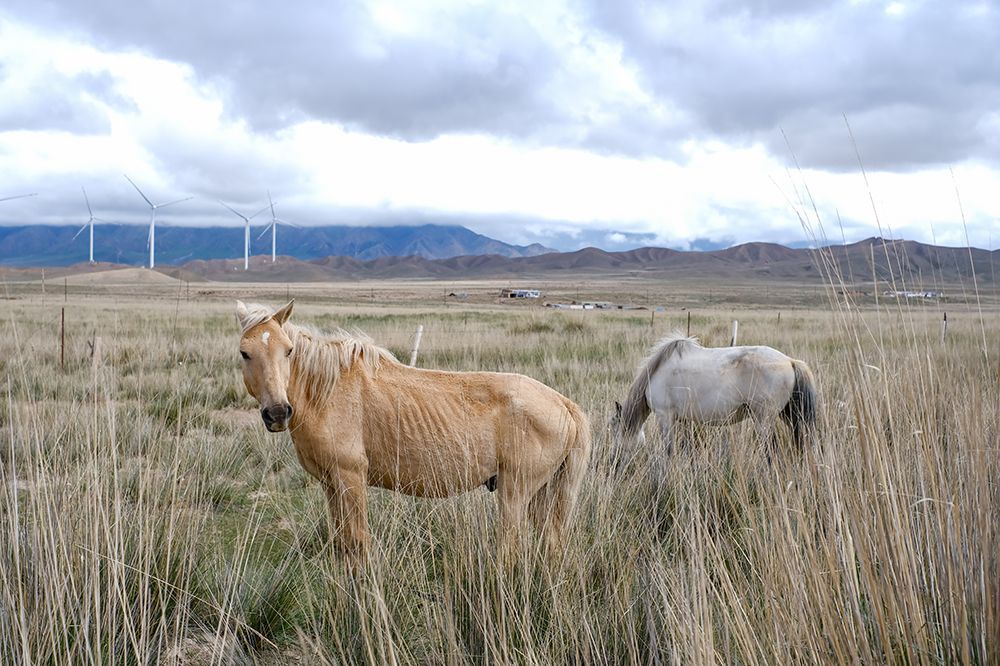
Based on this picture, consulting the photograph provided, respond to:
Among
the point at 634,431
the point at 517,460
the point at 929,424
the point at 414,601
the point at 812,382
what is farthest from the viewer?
the point at 634,431

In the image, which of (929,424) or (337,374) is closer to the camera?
(929,424)

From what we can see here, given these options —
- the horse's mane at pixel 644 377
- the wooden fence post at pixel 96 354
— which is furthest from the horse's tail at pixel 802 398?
the wooden fence post at pixel 96 354

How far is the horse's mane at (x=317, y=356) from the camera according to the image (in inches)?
161

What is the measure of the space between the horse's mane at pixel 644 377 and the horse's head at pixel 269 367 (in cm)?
384

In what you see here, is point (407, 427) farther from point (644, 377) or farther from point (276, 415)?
point (644, 377)

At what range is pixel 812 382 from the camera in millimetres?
6383

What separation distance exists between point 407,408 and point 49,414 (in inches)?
190

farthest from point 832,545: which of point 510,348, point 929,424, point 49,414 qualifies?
point 510,348

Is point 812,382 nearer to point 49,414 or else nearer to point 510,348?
point 49,414

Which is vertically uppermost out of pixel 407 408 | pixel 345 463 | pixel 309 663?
pixel 407 408

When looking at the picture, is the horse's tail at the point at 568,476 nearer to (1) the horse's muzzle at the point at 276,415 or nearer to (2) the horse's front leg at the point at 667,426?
(1) the horse's muzzle at the point at 276,415

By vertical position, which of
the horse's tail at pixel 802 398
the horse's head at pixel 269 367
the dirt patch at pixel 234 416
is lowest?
the dirt patch at pixel 234 416

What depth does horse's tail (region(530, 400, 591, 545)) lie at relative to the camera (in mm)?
4133

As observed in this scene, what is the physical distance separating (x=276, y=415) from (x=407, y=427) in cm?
73
